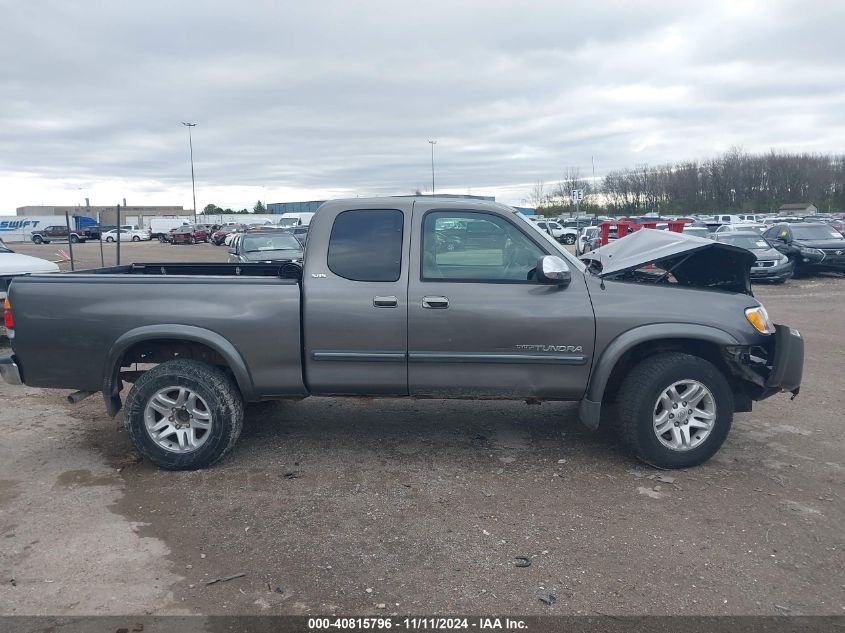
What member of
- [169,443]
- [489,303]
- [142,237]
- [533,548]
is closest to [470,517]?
[533,548]

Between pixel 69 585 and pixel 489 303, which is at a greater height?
pixel 489 303

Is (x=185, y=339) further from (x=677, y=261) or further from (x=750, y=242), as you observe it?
(x=750, y=242)

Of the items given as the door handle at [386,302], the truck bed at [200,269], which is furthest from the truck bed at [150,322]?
the truck bed at [200,269]

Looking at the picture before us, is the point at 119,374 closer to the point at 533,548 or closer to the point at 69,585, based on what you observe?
the point at 69,585

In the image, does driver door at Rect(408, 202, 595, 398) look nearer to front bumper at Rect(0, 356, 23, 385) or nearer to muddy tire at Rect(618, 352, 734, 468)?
muddy tire at Rect(618, 352, 734, 468)

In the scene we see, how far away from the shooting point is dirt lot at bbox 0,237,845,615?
3.47 m

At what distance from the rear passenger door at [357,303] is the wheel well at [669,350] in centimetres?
161

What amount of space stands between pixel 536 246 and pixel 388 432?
207 cm

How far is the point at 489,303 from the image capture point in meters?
4.87

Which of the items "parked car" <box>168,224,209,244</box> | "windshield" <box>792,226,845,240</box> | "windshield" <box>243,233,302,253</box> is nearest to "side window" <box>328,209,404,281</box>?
"windshield" <box>243,233,302,253</box>

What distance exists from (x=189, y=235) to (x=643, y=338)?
177 ft

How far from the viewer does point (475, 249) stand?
505 centimetres

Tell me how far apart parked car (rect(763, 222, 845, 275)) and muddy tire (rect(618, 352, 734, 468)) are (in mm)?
16354

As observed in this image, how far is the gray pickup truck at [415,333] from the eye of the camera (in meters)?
4.89
